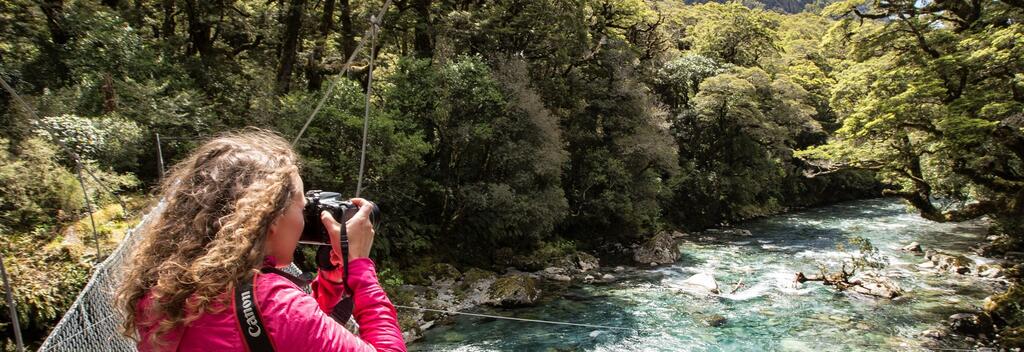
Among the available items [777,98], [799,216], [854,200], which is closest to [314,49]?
[777,98]

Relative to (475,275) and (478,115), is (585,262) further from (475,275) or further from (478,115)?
(478,115)

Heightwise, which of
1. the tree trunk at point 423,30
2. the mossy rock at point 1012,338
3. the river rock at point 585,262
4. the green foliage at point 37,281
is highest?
the tree trunk at point 423,30

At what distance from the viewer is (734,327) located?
10.7m

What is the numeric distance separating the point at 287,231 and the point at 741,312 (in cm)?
1185

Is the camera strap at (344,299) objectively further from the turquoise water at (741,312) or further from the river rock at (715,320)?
the river rock at (715,320)

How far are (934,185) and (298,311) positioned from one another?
19.0 meters

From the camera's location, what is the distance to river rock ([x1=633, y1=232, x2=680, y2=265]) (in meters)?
17.0

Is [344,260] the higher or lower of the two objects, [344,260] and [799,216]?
the higher

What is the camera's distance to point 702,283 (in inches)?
534

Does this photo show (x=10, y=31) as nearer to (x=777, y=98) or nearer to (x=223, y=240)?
(x=223, y=240)

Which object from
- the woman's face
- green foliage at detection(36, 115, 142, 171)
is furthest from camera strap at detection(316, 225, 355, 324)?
green foliage at detection(36, 115, 142, 171)

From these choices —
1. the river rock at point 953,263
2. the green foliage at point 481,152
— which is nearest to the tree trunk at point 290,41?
the green foliage at point 481,152

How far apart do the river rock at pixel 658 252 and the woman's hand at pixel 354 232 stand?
16098 millimetres

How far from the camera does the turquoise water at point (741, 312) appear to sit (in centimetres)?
988
